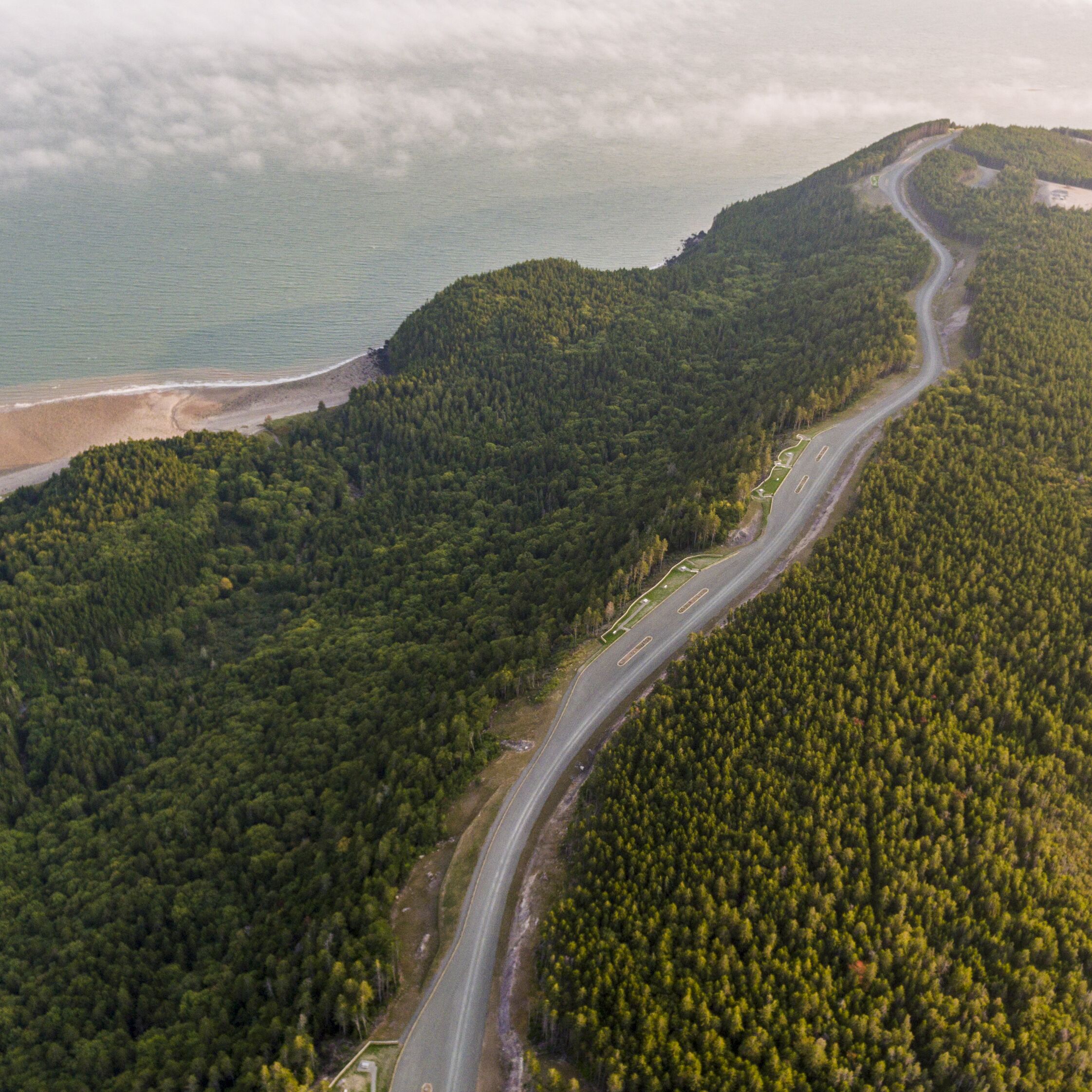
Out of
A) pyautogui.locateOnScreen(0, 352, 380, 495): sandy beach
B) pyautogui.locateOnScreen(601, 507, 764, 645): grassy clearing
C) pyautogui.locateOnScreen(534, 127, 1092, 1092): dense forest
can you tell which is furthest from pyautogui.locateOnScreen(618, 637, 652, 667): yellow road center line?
pyautogui.locateOnScreen(0, 352, 380, 495): sandy beach

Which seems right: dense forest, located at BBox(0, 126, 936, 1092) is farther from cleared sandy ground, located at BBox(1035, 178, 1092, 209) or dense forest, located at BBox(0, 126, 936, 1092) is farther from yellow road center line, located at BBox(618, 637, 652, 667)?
cleared sandy ground, located at BBox(1035, 178, 1092, 209)

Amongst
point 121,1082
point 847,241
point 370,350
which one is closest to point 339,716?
point 121,1082

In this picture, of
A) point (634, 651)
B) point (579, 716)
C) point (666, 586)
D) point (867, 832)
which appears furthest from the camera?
point (666, 586)

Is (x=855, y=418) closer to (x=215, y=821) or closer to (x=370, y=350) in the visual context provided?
(x=215, y=821)

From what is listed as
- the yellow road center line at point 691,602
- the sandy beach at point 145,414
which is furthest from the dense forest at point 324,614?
the sandy beach at point 145,414

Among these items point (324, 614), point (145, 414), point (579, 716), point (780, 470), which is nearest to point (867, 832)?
point (579, 716)

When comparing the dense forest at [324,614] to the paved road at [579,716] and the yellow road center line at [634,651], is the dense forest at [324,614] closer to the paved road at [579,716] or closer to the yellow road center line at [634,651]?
the paved road at [579,716]

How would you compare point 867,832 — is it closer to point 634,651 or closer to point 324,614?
point 634,651

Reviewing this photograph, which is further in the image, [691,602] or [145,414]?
[145,414]
